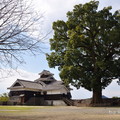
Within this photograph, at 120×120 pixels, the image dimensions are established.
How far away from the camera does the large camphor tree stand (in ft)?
88.8

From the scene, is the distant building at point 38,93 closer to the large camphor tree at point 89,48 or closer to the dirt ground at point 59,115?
the large camphor tree at point 89,48

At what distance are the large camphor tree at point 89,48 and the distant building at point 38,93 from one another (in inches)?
465

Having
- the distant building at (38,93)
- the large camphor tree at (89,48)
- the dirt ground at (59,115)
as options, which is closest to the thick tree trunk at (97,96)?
the large camphor tree at (89,48)

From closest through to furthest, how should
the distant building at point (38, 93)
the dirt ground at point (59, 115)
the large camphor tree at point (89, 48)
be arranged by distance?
the dirt ground at point (59, 115)
the large camphor tree at point (89, 48)
the distant building at point (38, 93)

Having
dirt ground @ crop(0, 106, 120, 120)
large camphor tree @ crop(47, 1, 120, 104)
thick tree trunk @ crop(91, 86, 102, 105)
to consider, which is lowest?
dirt ground @ crop(0, 106, 120, 120)

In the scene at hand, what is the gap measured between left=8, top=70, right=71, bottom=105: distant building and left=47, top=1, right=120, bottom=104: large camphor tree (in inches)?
465

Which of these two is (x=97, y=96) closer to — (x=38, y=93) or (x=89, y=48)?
(x=89, y=48)

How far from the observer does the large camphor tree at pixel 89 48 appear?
27078mm

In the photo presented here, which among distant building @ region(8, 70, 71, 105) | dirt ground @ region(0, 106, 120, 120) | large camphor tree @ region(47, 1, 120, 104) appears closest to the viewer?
dirt ground @ region(0, 106, 120, 120)

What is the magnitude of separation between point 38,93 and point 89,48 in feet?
61.6

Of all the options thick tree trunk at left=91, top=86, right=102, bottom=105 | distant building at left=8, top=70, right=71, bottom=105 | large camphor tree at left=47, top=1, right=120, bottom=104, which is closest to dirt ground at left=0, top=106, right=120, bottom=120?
large camphor tree at left=47, top=1, right=120, bottom=104

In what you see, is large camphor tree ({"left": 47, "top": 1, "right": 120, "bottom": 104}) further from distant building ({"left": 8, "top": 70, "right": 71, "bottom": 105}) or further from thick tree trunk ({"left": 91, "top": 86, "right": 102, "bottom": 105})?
distant building ({"left": 8, "top": 70, "right": 71, "bottom": 105})

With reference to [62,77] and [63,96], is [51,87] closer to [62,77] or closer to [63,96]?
[63,96]

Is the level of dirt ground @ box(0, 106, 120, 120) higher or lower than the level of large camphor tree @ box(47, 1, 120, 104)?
lower
